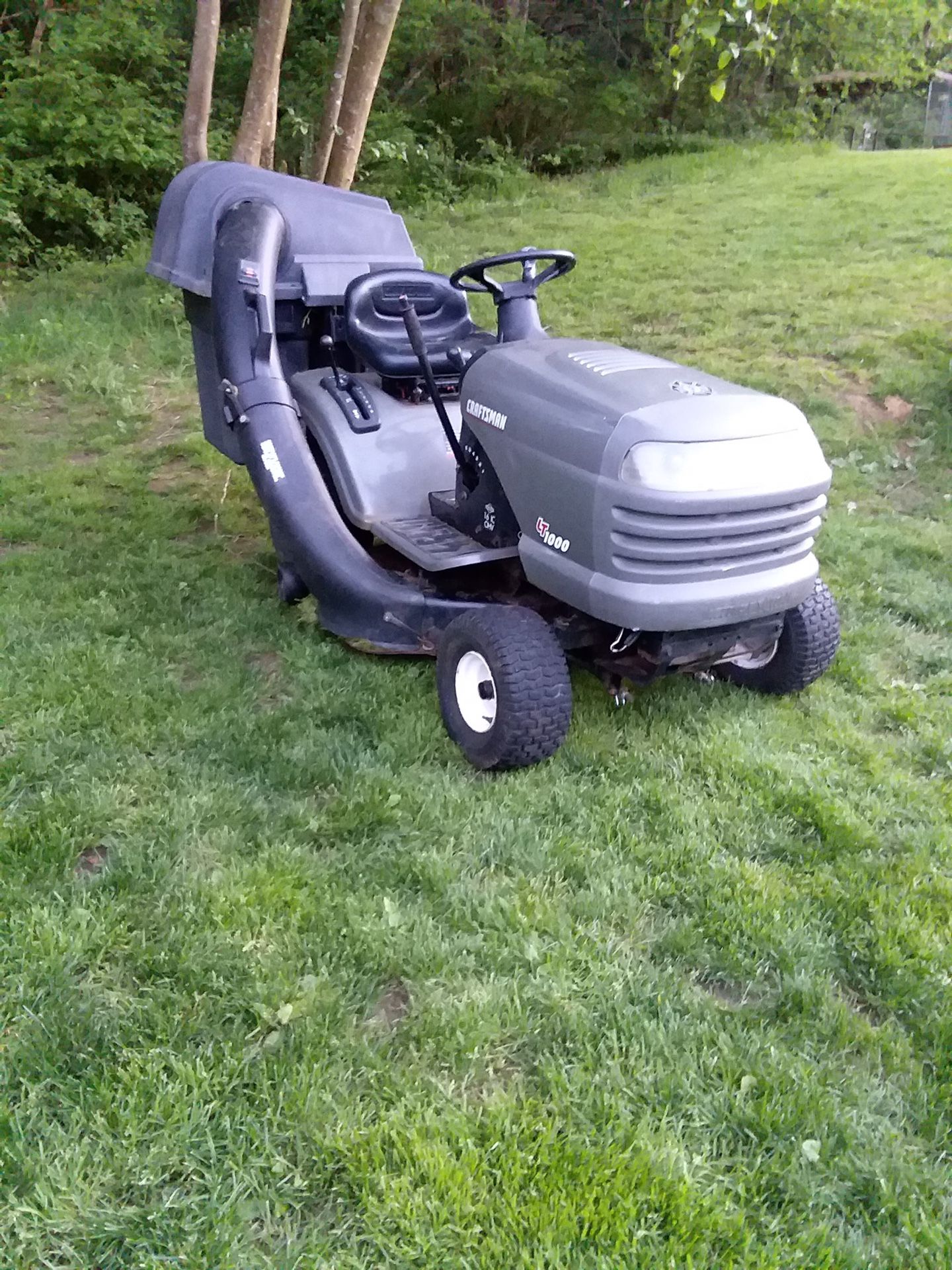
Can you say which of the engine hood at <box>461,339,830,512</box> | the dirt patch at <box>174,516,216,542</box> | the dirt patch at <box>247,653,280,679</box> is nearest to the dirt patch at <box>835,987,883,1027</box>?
Answer: the engine hood at <box>461,339,830,512</box>

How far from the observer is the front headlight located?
2.43 meters

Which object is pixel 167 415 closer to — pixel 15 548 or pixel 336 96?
pixel 15 548

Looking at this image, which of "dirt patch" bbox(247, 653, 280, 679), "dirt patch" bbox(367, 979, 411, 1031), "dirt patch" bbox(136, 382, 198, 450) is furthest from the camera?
"dirt patch" bbox(136, 382, 198, 450)

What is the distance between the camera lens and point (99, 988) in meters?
2.00

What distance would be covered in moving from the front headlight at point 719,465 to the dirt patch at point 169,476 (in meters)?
3.26

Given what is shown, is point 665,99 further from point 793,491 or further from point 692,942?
point 692,942

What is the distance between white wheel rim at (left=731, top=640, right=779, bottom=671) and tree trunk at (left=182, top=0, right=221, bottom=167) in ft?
18.9

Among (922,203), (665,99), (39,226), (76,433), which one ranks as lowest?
(76,433)

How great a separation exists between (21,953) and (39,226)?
9.30m

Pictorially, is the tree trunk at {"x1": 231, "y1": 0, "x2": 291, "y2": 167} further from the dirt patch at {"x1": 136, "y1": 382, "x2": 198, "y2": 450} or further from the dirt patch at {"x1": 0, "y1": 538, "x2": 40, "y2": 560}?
the dirt patch at {"x1": 0, "y1": 538, "x2": 40, "y2": 560}

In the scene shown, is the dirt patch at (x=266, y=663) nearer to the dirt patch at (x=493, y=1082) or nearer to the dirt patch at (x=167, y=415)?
the dirt patch at (x=493, y=1082)

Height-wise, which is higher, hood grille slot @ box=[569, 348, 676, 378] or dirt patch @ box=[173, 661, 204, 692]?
hood grille slot @ box=[569, 348, 676, 378]

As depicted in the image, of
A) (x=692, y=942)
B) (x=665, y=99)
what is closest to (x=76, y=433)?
(x=692, y=942)

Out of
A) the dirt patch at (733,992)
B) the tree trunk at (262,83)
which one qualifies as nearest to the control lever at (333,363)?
the dirt patch at (733,992)
